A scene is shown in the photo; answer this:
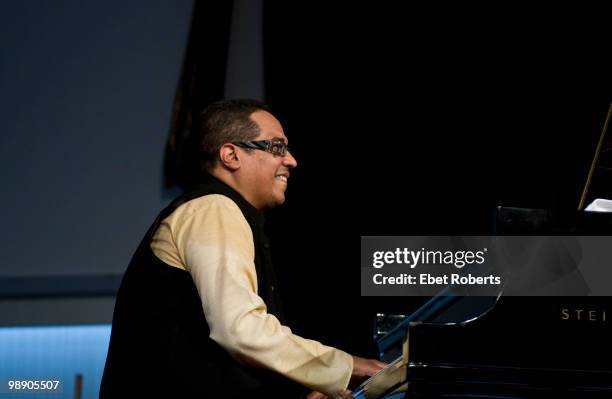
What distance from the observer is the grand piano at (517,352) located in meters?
1.53

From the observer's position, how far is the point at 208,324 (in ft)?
5.61

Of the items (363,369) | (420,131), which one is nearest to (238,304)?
(363,369)

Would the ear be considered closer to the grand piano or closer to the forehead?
the forehead

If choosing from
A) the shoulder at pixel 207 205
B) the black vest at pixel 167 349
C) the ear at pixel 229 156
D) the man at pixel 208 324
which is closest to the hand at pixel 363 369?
the man at pixel 208 324

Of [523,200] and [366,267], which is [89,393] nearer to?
[366,267]

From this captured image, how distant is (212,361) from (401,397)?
1.35 ft

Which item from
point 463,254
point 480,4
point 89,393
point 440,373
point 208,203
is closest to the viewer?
point 440,373

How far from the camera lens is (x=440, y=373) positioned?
1.54 m


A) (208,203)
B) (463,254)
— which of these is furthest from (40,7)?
(208,203)

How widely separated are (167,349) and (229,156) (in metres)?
0.59

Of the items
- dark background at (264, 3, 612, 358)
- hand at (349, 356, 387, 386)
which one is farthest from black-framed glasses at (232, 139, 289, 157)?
dark background at (264, 3, 612, 358)

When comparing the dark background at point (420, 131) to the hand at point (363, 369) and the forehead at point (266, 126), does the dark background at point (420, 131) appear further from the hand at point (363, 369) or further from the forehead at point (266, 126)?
the hand at point (363, 369)

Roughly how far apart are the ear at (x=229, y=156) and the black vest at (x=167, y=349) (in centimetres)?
22

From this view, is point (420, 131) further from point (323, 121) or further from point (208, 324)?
point (208, 324)
